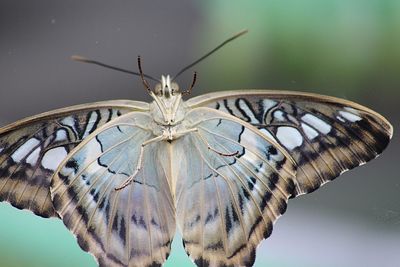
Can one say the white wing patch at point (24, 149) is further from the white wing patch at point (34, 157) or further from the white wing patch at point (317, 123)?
the white wing patch at point (317, 123)

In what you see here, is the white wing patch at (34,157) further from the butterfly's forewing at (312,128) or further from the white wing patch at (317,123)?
the white wing patch at (317,123)

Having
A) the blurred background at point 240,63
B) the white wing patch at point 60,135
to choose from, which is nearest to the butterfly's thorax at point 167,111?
the white wing patch at point 60,135

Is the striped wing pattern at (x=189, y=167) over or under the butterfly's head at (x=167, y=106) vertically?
under

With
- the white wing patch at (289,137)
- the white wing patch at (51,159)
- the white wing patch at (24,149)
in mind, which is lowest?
the white wing patch at (289,137)

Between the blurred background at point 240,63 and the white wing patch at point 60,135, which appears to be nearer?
the white wing patch at point 60,135

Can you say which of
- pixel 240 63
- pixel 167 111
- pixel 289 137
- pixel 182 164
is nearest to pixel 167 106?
pixel 167 111

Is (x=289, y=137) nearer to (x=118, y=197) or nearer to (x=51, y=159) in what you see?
(x=118, y=197)
